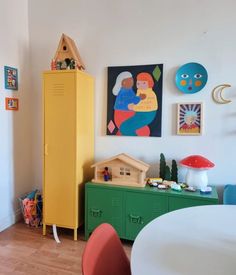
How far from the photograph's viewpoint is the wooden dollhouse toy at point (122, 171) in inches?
98.3

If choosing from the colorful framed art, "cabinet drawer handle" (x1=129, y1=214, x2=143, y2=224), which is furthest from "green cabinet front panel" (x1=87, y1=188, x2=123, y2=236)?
the colorful framed art

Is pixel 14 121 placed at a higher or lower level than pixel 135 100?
lower

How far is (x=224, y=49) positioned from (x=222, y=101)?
49 cm

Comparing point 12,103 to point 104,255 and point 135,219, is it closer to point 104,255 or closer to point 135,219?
point 135,219

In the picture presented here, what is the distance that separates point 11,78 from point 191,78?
1943 mm

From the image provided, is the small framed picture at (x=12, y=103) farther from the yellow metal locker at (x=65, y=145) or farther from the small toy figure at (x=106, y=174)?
the small toy figure at (x=106, y=174)

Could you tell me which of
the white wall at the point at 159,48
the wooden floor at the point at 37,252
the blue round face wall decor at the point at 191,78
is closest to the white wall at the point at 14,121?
the white wall at the point at 159,48

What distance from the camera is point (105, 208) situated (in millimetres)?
2557

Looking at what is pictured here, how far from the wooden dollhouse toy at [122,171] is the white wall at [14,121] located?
40.7 inches

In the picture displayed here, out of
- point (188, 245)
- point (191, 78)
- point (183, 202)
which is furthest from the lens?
point (191, 78)

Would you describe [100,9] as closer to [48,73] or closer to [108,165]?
[48,73]

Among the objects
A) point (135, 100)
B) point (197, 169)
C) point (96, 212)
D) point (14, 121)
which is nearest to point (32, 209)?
point (96, 212)

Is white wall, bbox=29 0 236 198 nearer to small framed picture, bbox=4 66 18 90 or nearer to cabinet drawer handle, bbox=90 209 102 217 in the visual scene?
small framed picture, bbox=4 66 18 90

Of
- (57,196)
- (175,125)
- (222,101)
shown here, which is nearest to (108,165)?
(57,196)
